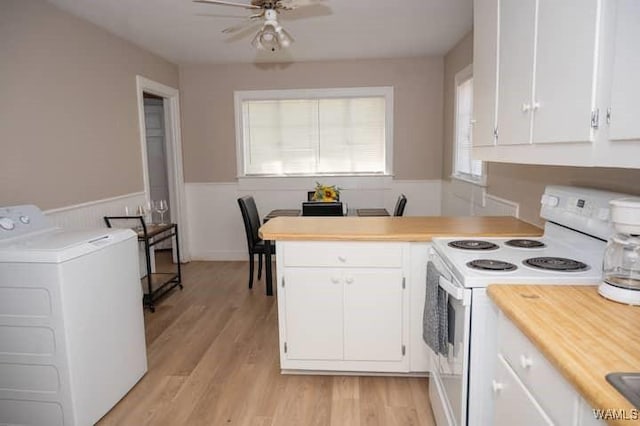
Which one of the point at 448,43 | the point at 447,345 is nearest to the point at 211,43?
the point at 448,43

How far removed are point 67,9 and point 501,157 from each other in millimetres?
3259

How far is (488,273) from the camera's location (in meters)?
1.48

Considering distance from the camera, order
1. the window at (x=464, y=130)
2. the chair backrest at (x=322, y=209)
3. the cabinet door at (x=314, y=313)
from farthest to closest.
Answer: the window at (x=464, y=130)
the chair backrest at (x=322, y=209)
the cabinet door at (x=314, y=313)

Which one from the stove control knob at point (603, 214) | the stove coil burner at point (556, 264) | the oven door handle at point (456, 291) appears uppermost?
the stove control knob at point (603, 214)

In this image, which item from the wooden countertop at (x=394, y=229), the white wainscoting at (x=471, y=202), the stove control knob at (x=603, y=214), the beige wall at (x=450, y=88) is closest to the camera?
the stove control knob at (x=603, y=214)

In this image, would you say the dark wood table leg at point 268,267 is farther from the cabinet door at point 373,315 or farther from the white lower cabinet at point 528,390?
the white lower cabinet at point 528,390

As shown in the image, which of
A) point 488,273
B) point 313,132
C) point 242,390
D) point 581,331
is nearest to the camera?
point 581,331

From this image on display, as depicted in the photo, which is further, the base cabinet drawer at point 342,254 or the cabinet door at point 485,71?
the base cabinet drawer at point 342,254

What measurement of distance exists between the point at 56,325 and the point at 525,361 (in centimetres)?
195

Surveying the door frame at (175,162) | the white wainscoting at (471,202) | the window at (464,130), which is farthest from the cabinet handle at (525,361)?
the door frame at (175,162)

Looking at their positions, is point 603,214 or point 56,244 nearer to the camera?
point 603,214

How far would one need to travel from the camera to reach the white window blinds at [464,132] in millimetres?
3977

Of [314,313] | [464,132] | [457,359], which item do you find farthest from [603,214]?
[464,132]

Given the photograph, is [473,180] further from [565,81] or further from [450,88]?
[565,81]
